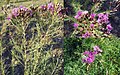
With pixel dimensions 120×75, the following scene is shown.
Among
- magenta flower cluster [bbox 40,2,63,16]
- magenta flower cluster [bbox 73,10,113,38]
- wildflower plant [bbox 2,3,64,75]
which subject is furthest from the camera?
magenta flower cluster [bbox 73,10,113,38]

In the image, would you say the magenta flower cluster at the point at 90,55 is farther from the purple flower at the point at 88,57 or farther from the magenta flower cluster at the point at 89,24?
the magenta flower cluster at the point at 89,24

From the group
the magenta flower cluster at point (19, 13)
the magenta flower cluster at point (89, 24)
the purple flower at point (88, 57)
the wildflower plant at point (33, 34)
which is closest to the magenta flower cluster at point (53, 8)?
the wildflower plant at point (33, 34)

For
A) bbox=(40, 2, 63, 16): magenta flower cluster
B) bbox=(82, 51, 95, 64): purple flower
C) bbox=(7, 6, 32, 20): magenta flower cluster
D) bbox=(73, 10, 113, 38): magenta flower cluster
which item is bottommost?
bbox=(82, 51, 95, 64): purple flower

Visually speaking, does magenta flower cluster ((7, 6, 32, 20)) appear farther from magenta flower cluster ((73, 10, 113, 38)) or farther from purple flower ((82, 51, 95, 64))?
purple flower ((82, 51, 95, 64))

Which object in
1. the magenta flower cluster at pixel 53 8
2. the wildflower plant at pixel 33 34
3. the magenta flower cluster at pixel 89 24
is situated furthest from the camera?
the magenta flower cluster at pixel 89 24

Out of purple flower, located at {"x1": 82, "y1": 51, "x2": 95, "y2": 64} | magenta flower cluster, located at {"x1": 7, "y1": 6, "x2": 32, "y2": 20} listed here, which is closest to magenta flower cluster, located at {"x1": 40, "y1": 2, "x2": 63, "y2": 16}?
magenta flower cluster, located at {"x1": 7, "y1": 6, "x2": 32, "y2": 20}

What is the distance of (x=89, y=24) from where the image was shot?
3.47 m

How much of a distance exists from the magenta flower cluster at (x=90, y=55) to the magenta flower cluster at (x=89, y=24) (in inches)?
6.3

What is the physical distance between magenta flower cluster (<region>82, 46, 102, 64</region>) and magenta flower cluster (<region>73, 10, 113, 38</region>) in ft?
0.53

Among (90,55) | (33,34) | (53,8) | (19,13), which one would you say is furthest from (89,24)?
(19,13)

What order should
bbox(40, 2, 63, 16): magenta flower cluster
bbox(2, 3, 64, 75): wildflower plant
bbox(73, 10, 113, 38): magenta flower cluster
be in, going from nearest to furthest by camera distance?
bbox(2, 3, 64, 75): wildflower plant → bbox(40, 2, 63, 16): magenta flower cluster → bbox(73, 10, 113, 38): magenta flower cluster

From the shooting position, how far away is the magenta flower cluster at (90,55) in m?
3.46

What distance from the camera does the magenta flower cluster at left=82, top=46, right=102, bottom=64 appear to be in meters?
3.46

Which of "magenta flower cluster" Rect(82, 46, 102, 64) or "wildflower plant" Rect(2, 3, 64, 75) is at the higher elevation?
"wildflower plant" Rect(2, 3, 64, 75)
